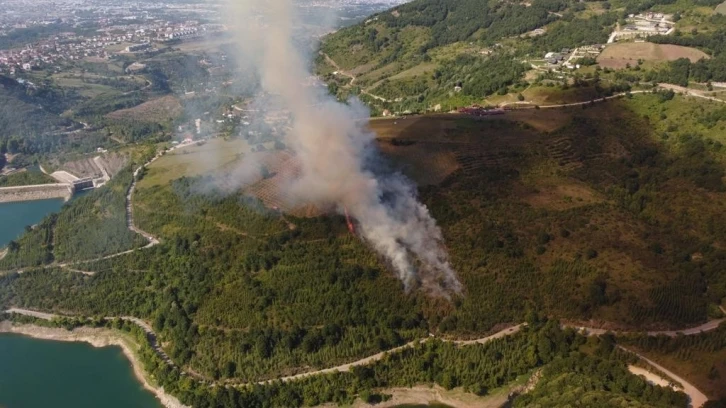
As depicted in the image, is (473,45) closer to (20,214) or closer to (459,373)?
(20,214)

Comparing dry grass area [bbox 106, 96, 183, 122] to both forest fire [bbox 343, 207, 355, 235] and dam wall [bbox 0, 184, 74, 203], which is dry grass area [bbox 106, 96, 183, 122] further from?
forest fire [bbox 343, 207, 355, 235]

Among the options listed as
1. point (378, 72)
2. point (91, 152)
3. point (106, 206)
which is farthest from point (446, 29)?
point (106, 206)

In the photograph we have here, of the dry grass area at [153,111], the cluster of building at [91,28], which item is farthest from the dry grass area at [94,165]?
the cluster of building at [91,28]

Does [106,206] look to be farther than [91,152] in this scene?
No

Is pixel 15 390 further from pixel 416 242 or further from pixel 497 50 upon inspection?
pixel 497 50

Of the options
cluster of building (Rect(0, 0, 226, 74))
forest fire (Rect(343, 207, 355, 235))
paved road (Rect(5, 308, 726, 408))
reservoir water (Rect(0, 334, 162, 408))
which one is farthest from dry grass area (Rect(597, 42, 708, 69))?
reservoir water (Rect(0, 334, 162, 408))

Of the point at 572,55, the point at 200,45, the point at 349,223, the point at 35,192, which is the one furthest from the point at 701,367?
the point at 200,45

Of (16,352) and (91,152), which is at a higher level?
(16,352)

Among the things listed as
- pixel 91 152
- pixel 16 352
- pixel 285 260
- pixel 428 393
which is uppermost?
pixel 285 260
